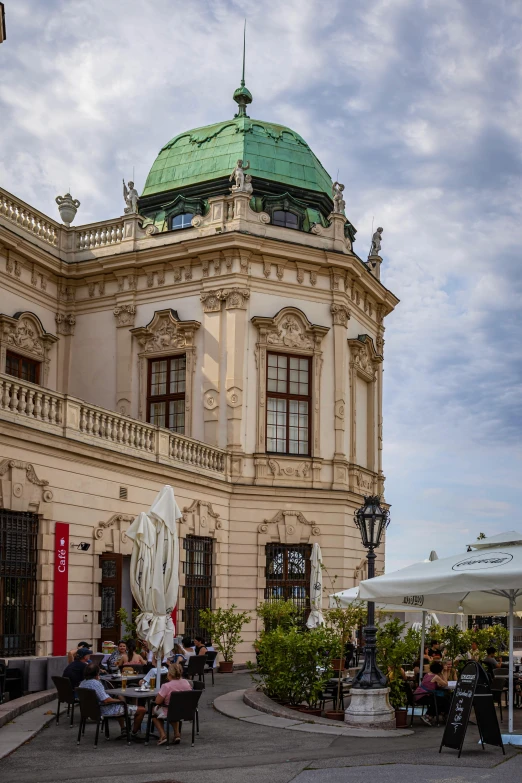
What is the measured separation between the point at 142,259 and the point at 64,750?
18.5 meters

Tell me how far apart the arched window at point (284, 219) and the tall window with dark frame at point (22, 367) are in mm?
8460

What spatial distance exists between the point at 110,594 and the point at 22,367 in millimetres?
8367

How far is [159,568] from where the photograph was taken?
15.9 m

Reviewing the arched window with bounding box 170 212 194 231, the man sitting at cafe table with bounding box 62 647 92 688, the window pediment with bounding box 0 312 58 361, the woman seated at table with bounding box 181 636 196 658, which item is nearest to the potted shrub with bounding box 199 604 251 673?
the woman seated at table with bounding box 181 636 196 658

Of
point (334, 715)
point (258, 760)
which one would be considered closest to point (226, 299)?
point (334, 715)

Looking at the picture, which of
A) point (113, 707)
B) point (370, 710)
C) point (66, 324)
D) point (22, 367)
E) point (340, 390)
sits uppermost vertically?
point (66, 324)

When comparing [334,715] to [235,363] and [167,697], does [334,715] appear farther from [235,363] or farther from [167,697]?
[235,363]

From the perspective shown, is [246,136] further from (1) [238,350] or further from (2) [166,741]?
(2) [166,741]

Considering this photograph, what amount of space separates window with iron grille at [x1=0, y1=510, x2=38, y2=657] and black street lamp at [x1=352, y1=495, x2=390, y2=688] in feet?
21.8

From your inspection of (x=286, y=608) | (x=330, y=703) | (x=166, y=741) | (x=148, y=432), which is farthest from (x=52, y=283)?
(x=166, y=741)

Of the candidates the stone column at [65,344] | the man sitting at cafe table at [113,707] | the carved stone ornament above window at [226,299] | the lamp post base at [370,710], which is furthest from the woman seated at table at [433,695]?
the stone column at [65,344]

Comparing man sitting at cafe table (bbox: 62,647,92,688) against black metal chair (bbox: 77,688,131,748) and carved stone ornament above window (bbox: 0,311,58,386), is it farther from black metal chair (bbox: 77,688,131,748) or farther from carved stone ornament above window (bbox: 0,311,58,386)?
carved stone ornament above window (bbox: 0,311,58,386)

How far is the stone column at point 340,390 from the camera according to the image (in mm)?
28531

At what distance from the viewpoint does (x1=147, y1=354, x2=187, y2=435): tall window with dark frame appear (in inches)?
1120
